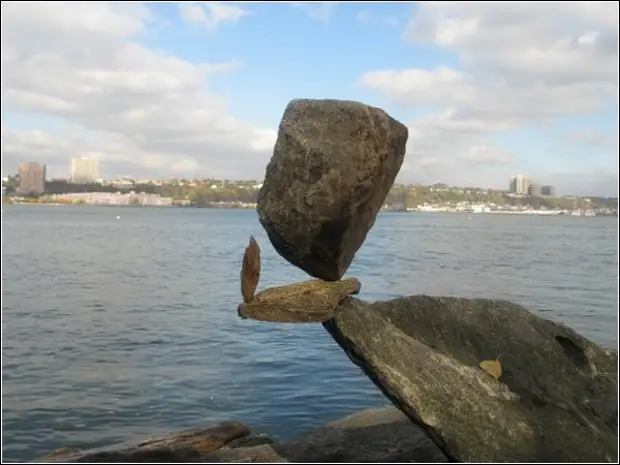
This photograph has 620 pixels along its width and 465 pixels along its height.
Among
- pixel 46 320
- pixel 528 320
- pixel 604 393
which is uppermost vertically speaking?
pixel 528 320

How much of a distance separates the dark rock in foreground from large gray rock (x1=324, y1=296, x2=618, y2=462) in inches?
56.3

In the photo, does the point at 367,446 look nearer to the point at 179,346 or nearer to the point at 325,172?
the point at 325,172

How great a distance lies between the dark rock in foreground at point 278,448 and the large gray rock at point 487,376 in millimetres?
1430

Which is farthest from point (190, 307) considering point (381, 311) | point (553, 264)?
point (553, 264)

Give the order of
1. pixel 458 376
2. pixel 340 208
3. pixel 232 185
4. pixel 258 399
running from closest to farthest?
pixel 340 208
pixel 458 376
pixel 258 399
pixel 232 185

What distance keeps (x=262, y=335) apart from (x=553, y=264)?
3574cm

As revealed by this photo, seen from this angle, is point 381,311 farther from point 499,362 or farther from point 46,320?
point 46,320

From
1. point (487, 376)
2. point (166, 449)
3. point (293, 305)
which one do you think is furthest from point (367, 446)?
point (293, 305)

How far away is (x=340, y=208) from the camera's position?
6.52 m

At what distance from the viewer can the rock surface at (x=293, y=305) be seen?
22.3 feet

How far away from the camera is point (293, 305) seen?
6.81m

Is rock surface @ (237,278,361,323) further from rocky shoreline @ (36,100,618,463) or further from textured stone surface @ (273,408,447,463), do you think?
textured stone surface @ (273,408,447,463)

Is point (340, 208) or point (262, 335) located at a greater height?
point (340, 208)

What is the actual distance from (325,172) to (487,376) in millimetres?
2935
